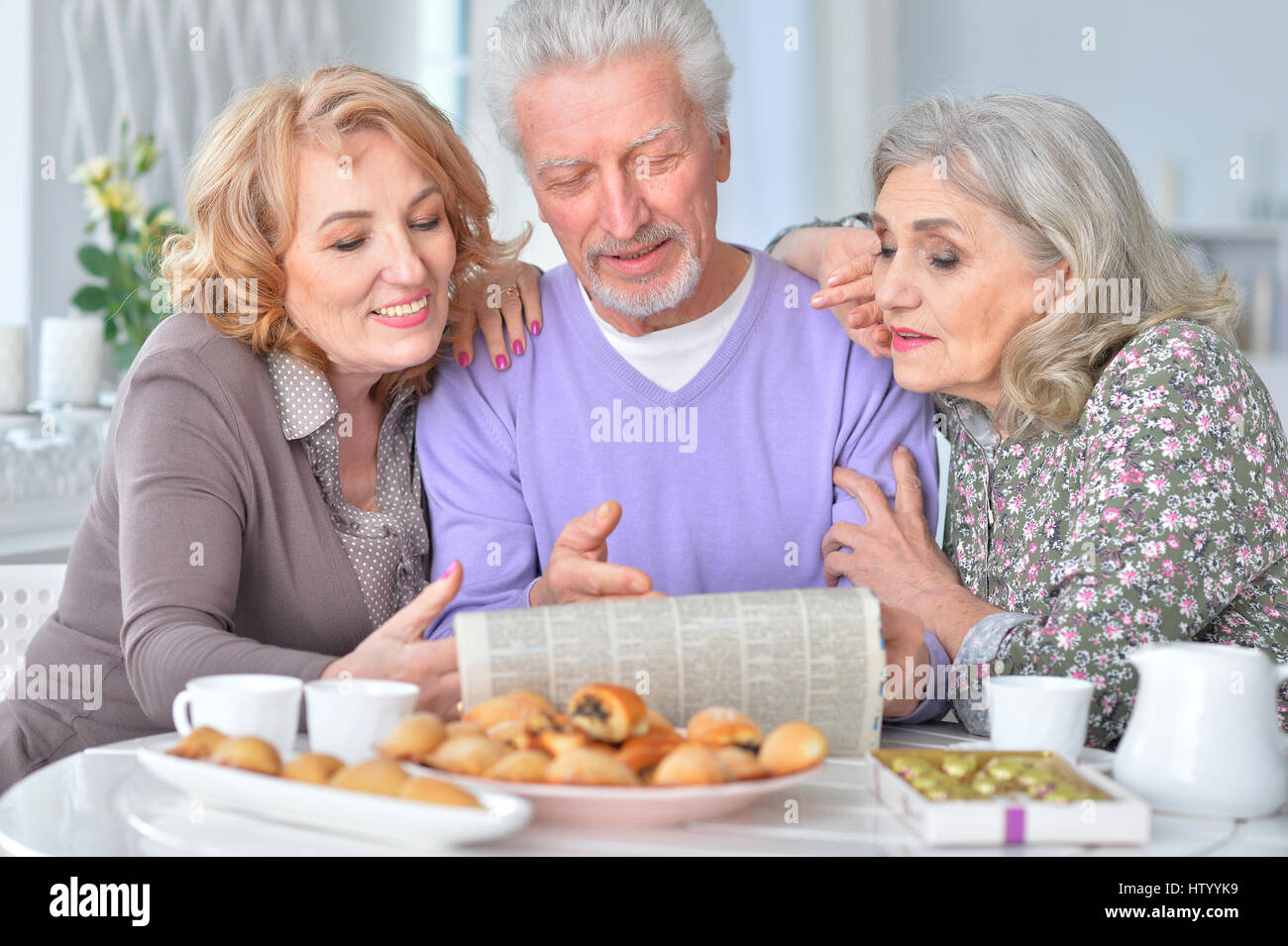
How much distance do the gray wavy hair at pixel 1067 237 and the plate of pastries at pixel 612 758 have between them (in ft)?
2.57

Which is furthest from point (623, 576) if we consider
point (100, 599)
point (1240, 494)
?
point (100, 599)

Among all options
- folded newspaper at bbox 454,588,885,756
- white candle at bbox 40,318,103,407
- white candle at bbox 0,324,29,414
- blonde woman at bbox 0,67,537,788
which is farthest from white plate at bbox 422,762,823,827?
white candle at bbox 40,318,103,407

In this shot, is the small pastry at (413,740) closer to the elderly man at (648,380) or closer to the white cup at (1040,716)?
the white cup at (1040,716)

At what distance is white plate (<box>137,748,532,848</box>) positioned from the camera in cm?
80

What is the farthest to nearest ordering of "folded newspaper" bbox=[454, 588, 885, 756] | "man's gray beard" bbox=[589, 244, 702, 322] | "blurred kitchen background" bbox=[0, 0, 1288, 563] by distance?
"blurred kitchen background" bbox=[0, 0, 1288, 563], "man's gray beard" bbox=[589, 244, 702, 322], "folded newspaper" bbox=[454, 588, 885, 756]

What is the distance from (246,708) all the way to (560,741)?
0.84 feet

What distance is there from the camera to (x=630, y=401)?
1823mm

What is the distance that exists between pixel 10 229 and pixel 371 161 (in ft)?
6.48

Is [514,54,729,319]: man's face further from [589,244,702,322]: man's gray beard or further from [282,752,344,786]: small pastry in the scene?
[282,752,344,786]: small pastry

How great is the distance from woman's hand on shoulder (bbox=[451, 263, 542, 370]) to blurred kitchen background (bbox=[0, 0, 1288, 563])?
0.96m

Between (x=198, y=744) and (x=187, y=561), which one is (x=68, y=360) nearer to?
(x=187, y=561)

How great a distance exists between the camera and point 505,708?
37.4 inches

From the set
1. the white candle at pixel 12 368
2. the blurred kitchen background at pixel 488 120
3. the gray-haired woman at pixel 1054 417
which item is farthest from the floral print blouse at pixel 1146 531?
the white candle at pixel 12 368
